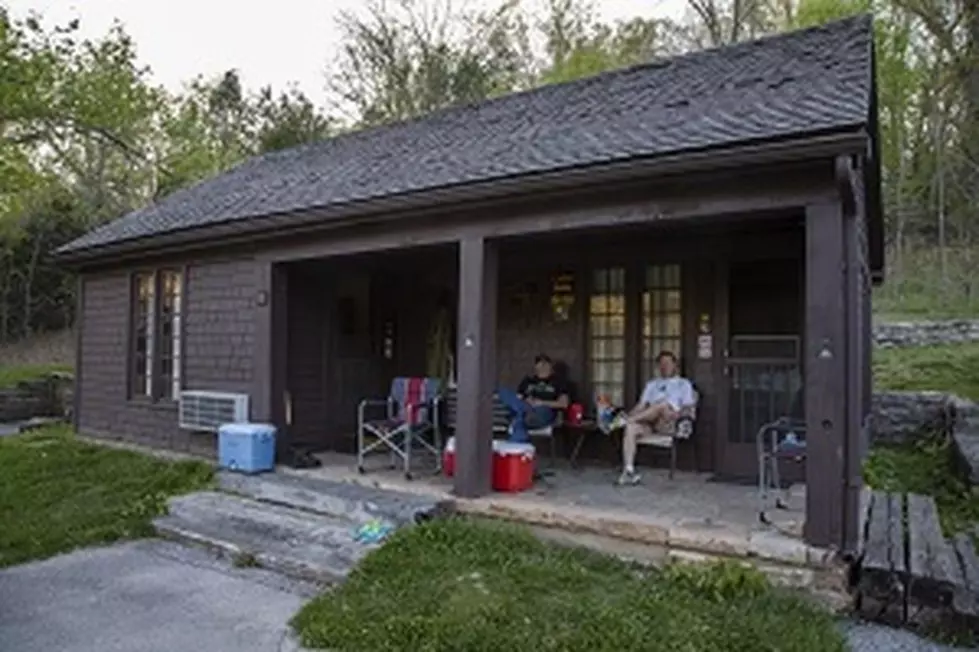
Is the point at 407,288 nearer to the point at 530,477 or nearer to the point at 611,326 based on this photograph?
the point at 611,326

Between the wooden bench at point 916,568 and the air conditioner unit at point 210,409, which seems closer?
the wooden bench at point 916,568

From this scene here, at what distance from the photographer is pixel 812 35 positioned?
21.0ft

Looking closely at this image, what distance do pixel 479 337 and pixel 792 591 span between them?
95.3 inches

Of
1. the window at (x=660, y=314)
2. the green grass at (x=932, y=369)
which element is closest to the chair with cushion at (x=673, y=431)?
the window at (x=660, y=314)

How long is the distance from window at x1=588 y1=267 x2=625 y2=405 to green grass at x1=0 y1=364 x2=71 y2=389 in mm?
11306

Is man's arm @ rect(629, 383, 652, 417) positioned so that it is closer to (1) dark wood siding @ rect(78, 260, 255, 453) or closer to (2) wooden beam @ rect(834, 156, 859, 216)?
(2) wooden beam @ rect(834, 156, 859, 216)

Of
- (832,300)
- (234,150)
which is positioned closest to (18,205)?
(234,150)

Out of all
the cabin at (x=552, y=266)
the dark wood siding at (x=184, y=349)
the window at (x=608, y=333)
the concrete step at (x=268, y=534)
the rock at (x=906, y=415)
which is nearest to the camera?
the cabin at (x=552, y=266)

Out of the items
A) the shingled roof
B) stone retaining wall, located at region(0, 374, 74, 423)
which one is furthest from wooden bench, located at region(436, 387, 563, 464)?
stone retaining wall, located at region(0, 374, 74, 423)

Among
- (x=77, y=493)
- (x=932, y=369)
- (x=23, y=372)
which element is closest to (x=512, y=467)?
(x=77, y=493)

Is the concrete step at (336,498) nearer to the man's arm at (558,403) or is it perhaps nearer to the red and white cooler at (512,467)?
the red and white cooler at (512,467)

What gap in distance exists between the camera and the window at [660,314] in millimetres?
6293

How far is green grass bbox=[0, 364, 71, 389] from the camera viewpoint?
13.2 meters

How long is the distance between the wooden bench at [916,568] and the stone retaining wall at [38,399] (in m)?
12.8
